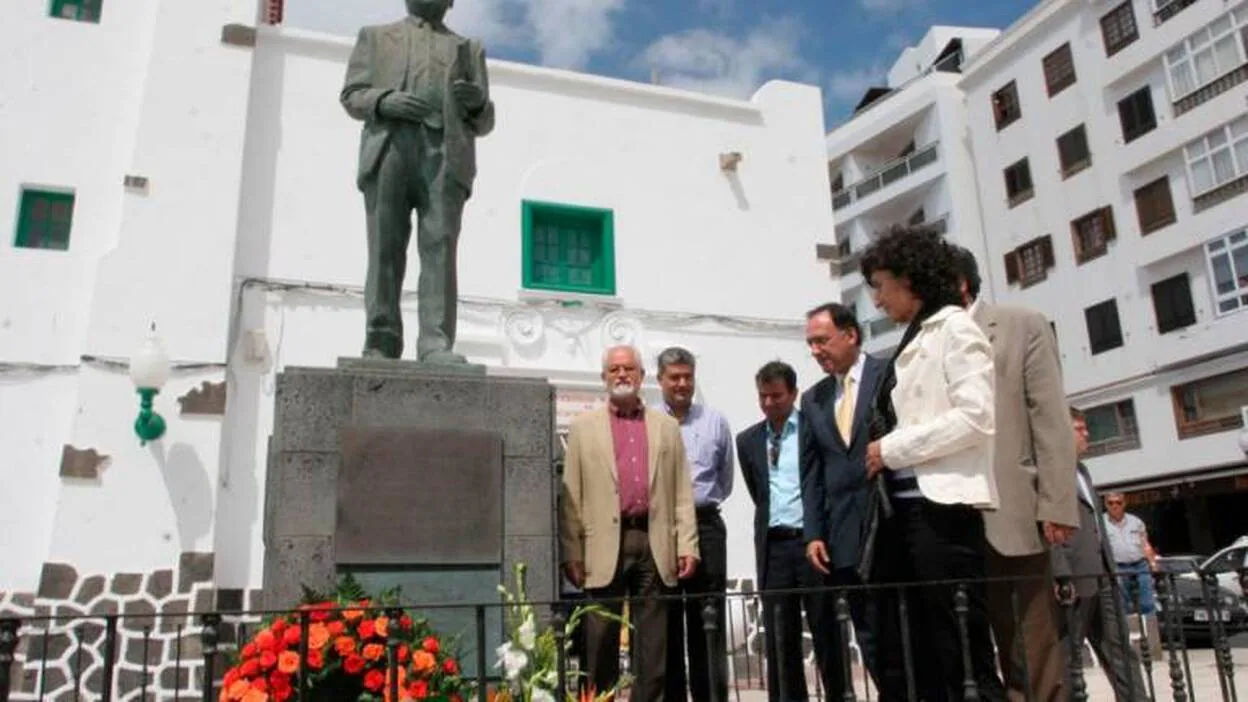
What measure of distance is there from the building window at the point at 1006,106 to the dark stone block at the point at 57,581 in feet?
73.4

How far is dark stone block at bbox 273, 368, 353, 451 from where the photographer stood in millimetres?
4133

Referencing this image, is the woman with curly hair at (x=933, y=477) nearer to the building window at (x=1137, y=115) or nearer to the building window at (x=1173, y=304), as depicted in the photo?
the building window at (x=1173, y=304)

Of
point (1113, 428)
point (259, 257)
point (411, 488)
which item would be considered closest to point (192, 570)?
point (259, 257)

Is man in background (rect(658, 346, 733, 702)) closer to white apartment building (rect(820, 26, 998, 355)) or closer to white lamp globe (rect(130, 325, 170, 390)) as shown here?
white lamp globe (rect(130, 325, 170, 390))

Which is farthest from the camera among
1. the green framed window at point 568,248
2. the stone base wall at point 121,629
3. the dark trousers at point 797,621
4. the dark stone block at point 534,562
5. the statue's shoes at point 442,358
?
the green framed window at point 568,248

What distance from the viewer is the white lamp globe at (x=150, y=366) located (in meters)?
8.89

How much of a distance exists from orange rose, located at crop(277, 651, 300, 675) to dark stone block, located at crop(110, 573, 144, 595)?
634 centimetres

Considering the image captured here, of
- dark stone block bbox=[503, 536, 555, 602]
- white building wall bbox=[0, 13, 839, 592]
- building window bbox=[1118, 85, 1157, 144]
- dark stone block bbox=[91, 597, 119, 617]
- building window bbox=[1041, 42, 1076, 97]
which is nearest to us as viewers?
dark stone block bbox=[503, 536, 555, 602]

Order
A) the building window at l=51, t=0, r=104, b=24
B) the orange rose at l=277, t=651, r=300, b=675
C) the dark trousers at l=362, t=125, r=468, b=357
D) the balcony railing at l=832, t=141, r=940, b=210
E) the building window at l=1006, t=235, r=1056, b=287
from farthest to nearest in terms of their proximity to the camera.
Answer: the balcony railing at l=832, t=141, r=940, b=210 < the building window at l=1006, t=235, r=1056, b=287 < the building window at l=51, t=0, r=104, b=24 < the dark trousers at l=362, t=125, r=468, b=357 < the orange rose at l=277, t=651, r=300, b=675

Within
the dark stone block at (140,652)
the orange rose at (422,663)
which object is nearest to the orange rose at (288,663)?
the orange rose at (422,663)

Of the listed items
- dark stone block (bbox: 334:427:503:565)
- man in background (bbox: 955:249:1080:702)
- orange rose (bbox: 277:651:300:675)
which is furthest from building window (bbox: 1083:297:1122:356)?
orange rose (bbox: 277:651:300:675)

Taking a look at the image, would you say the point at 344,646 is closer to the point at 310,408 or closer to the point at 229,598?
the point at 310,408

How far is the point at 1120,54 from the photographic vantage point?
2142 cm

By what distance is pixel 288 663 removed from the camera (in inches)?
125
